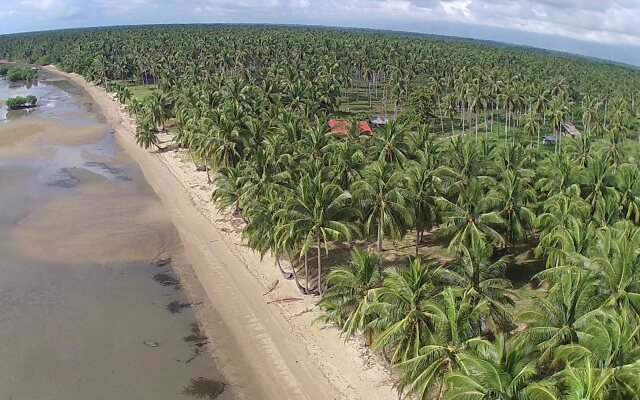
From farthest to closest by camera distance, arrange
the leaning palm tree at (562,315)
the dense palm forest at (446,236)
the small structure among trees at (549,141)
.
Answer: the small structure among trees at (549,141)
the leaning palm tree at (562,315)
the dense palm forest at (446,236)

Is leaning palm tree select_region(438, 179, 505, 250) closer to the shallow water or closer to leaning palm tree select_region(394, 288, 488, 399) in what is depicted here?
leaning palm tree select_region(394, 288, 488, 399)

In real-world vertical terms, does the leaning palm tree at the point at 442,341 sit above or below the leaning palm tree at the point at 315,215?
below

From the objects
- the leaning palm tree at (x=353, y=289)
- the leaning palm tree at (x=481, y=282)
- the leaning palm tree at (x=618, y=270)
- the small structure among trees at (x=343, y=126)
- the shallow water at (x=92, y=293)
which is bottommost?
the shallow water at (x=92, y=293)

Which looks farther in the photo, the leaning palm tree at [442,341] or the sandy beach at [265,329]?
the sandy beach at [265,329]

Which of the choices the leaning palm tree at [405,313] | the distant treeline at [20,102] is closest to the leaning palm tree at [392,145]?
the leaning palm tree at [405,313]

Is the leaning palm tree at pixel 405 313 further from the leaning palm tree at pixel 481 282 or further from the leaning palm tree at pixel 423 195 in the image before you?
the leaning palm tree at pixel 423 195

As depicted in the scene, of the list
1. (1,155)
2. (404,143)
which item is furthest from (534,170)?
(1,155)

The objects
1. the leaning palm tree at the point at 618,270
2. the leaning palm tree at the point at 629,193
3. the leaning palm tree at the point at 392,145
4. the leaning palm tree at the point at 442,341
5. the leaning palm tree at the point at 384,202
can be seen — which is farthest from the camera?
the leaning palm tree at the point at 392,145
